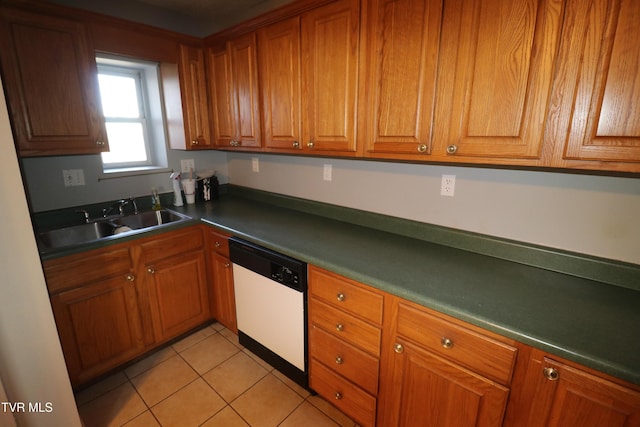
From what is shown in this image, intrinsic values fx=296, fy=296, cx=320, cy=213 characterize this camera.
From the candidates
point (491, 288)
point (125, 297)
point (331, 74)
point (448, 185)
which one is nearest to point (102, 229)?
point (125, 297)

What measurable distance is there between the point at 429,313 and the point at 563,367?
40 centimetres

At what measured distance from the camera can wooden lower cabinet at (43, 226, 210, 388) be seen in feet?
5.33

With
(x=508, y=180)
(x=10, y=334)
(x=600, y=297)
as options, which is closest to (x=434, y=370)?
(x=600, y=297)

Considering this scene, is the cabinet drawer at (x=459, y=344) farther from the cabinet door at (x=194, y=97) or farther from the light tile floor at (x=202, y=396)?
the cabinet door at (x=194, y=97)

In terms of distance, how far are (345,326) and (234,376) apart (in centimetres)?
96

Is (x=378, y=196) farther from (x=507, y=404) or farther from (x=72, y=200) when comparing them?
(x=72, y=200)

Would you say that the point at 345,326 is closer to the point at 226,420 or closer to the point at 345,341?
the point at 345,341

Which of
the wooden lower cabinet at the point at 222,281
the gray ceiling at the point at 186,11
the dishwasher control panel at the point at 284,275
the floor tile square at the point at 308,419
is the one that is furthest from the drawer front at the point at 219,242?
the gray ceiling at the point at 186,11

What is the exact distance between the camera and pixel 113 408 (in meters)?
1.67

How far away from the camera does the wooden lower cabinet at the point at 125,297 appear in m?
1.63

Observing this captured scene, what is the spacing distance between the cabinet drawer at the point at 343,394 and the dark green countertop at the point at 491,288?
61 centimetres

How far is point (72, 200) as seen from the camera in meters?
2.04

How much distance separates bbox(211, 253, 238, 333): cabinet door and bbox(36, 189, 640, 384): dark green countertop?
0.33 metres

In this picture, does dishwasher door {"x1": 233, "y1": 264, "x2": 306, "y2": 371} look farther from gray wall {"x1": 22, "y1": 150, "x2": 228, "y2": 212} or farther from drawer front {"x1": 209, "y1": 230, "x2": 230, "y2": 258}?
gray wall {"x1": 22, "y1": 150, "x2": 228, "y2": 212}
